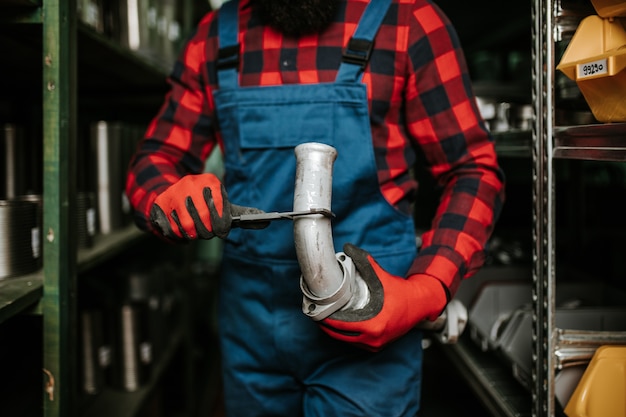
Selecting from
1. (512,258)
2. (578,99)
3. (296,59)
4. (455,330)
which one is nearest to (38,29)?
(296,59)

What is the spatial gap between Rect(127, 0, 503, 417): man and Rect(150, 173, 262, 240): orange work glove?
5 centimetres

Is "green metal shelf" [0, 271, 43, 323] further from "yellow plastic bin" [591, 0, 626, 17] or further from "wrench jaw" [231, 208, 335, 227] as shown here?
"yellow plastic bin" [591, 0, 626, 17]

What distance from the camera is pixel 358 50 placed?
1.22 metres

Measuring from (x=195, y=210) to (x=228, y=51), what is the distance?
16.4 inches

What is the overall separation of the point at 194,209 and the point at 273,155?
0.82ft

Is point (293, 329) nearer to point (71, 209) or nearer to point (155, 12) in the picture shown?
point (71, 209)

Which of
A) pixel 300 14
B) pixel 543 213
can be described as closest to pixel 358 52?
pixel 300 14

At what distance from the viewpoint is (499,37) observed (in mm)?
2859

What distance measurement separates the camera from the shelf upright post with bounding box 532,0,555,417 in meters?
1.25

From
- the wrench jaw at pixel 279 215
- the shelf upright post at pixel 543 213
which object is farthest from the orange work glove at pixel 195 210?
the shelf upright post at pixel 543 213

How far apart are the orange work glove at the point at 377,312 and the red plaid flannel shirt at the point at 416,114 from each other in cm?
11

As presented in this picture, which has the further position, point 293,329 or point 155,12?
point 155,12

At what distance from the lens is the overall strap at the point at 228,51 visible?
1320mm

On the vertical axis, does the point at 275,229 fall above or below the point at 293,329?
above
